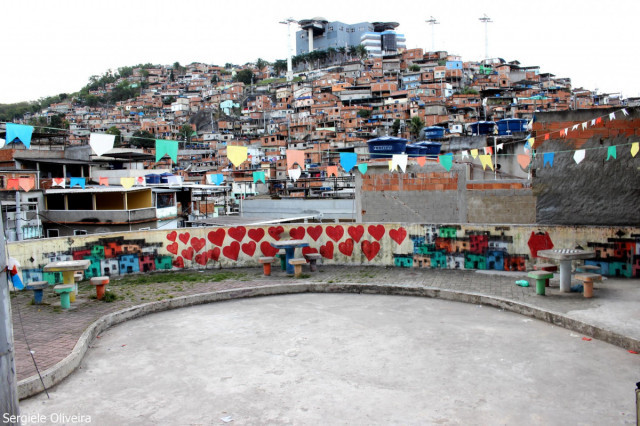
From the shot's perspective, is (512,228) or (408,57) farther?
(408,57)

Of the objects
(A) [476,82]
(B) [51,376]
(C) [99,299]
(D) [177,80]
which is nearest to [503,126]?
(C) [99,299]

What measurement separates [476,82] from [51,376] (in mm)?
126114

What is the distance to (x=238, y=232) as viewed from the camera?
14117mm

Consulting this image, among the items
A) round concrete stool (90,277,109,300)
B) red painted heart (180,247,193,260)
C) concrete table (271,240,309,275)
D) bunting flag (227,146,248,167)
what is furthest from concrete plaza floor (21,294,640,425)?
bunting flag (227,146,248,167)

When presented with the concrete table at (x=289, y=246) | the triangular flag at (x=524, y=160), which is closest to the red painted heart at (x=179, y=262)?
the concrete table at (x=289, y=246)

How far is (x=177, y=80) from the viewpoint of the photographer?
195 m

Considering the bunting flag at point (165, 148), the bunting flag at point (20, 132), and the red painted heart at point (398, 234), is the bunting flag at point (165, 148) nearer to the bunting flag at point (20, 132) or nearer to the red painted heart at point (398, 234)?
the bunting flag at point (20, 132)

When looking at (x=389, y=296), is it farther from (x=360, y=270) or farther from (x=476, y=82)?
(x=476, y=82)

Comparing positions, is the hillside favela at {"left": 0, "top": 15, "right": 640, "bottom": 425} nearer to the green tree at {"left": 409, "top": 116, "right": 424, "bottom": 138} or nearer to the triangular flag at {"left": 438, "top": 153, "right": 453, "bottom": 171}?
the triangular flag at {"left": 438, "top": 153, "right": 453, "bottom": 171}

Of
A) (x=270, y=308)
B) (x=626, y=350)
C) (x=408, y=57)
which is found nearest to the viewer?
(x=626, y=350)

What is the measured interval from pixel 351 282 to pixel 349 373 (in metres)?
5.31

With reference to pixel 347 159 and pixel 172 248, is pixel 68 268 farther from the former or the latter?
pixel 347 159

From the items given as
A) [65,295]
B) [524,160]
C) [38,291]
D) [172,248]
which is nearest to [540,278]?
[524,160]

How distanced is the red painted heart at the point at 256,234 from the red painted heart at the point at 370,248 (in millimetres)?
2901
